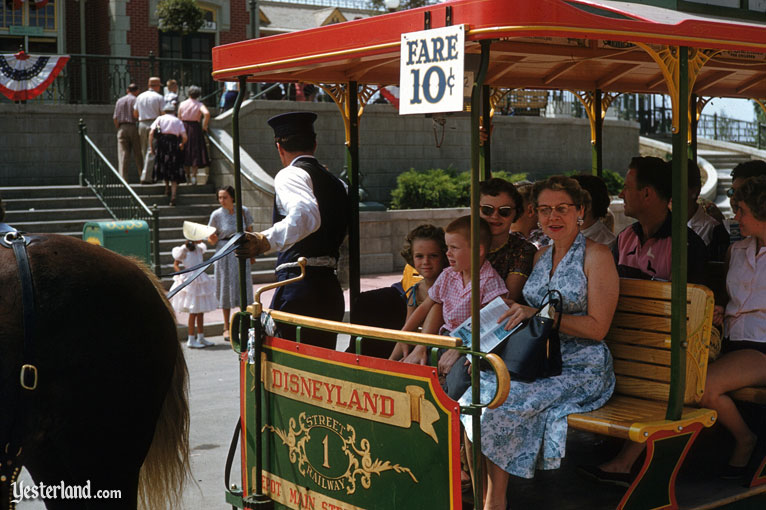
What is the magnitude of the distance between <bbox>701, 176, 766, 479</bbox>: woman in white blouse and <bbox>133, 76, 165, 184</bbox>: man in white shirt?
45.3 feet

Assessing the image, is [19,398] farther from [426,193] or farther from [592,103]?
[426,193]

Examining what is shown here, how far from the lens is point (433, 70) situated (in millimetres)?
3334

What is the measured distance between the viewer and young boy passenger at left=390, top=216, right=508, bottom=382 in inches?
161

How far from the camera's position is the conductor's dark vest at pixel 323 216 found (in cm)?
500

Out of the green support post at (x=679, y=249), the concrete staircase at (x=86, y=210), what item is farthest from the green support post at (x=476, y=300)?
the concrete staircase at (x=86, y=210)

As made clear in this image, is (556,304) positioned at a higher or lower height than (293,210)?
lower

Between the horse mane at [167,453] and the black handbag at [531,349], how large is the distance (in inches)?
59.6

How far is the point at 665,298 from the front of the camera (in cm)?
412

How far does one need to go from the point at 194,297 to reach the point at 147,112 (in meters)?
7.86

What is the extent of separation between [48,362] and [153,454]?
2.51 ft

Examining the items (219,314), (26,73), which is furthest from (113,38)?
(219,314)

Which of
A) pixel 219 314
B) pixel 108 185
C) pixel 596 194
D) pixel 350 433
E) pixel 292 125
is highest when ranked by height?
pixel 292 125

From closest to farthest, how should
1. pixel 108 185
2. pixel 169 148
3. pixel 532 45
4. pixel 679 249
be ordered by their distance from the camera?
pixel 679 249 → pixel 532 45 → pixel 108 185 → pixel 169 148

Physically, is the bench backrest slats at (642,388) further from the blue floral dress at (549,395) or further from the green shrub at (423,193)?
the green shrub at (423,193)
